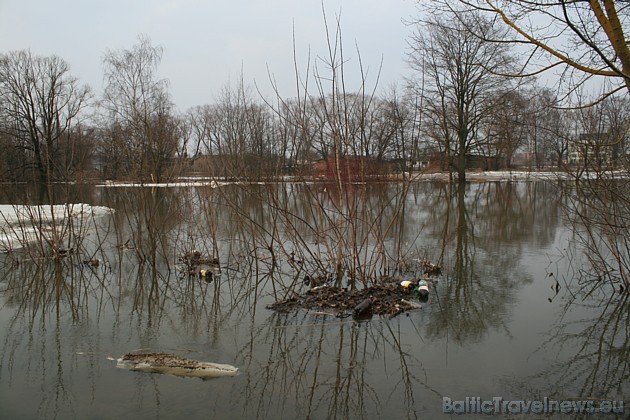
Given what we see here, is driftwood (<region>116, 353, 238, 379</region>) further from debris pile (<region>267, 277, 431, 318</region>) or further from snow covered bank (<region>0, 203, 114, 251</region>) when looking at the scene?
snow covered bank (<region>0, 203, 114, 251</region>)

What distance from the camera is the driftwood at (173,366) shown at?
428 cm

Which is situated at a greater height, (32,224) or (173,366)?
(32,224)

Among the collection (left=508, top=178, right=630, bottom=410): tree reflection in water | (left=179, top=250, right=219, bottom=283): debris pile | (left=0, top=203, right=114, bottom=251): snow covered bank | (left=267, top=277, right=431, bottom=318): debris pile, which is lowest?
(left=508, top=178, right=630, bottom=410): tree reflection in water

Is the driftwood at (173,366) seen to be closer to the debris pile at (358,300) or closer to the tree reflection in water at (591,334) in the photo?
the debris pile at (358,300)

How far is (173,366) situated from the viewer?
4383 millimetres

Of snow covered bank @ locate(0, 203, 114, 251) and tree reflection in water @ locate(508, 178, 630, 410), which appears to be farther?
snow covered bank @ locate(0, 203, 114, 251)

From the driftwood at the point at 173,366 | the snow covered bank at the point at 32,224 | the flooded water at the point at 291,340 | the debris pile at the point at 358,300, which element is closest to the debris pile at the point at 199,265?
the flooded water at the point at 291,340

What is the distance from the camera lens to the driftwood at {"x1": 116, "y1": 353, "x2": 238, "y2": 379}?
14.0ft

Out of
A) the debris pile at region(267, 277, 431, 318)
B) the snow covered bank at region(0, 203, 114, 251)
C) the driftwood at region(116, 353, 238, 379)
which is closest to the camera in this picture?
the driftwood at region(116, 353, 238, 379)

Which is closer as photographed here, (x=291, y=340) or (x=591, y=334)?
(x=291, y=340)

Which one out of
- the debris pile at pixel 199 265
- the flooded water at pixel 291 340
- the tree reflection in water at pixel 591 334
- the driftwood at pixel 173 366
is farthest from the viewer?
the debris pile at pixel 199 265

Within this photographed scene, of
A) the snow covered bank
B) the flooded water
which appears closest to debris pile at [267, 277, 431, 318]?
the flooded water

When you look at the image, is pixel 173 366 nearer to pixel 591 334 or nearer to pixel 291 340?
pixel 291 340

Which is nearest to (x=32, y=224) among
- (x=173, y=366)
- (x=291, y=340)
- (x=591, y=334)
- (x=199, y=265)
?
(x=199, y=265)
